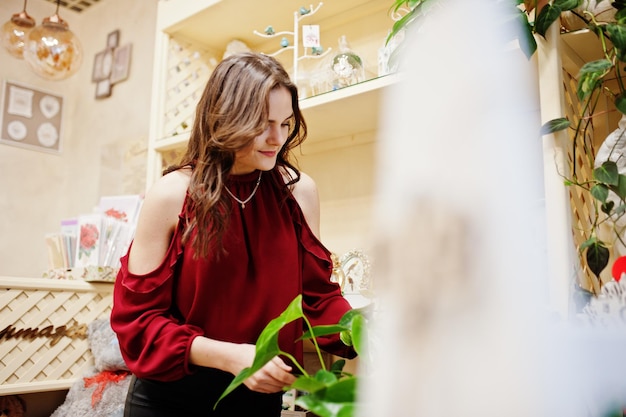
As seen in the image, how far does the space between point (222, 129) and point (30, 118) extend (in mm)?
2455

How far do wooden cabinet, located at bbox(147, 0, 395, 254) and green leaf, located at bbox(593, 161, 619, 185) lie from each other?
2.39 feet

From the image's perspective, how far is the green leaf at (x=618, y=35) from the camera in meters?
0.87

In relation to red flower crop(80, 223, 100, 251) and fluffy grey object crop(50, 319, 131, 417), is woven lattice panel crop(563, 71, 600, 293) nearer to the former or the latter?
fluffy grey object crop(50, 319, 131, 417)

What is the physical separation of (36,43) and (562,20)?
2.05m

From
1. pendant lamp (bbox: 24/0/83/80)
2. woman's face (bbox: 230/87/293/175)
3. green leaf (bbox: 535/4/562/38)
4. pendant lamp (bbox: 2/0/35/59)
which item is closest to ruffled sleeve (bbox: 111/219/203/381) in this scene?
woman's face (bbox: 230/87/293/175)

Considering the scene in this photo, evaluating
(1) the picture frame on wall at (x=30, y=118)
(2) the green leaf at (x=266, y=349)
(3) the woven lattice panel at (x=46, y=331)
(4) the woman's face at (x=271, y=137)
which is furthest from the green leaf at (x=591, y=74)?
(1) the picture frame on wall at (x=30, y=118)

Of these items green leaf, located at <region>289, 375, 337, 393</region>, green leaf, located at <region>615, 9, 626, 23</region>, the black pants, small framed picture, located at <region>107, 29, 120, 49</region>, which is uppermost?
small framed picture, located at <region>107, 29, 120, 49</region>

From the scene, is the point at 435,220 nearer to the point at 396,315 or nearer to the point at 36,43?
the point at 396,315

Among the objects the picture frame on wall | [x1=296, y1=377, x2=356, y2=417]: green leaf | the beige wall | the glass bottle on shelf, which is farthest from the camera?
the picture frame on wall

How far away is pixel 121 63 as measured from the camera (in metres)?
2.89

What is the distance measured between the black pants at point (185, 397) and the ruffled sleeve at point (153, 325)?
76 millimetres

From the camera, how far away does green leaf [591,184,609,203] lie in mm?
874

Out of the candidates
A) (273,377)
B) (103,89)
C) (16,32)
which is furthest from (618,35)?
(103,89)

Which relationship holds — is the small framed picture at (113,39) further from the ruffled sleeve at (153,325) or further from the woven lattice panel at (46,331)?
the ruffled sleeve at (153,325)
